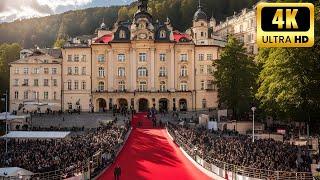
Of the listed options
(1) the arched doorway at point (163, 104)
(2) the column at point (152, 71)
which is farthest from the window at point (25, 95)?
(1) the arched doorway at point (163, 104)

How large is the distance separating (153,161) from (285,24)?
24.9 m

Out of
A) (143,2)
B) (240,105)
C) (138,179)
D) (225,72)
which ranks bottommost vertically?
(138,179)

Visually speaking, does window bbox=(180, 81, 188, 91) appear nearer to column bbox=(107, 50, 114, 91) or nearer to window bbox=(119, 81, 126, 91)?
window bbox=(119, 81, 126, 91)

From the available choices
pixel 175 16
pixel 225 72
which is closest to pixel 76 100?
pixel 225 72

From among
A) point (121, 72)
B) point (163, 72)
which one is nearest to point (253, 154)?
point (163, 72)

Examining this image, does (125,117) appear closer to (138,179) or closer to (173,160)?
(173,160)

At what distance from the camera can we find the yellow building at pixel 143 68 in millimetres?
76812

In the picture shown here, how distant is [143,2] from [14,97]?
27457 millimetres

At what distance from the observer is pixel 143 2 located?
80.4m

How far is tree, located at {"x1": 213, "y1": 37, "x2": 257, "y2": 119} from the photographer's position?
5875cm

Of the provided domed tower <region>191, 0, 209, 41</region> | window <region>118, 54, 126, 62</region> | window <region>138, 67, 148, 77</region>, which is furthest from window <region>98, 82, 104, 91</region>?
domed tower <region>191, 0, 209, 41</region>

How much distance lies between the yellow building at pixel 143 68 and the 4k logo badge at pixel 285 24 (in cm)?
6316

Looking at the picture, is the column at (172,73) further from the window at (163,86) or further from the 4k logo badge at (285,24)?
the 4k logo badge at (285,24)

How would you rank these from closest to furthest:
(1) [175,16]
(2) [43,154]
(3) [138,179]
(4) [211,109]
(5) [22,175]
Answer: (5) [22,175]
(3) [138,179]
(2) [43,154]
(4) [211,109]
(1) [175,16]
